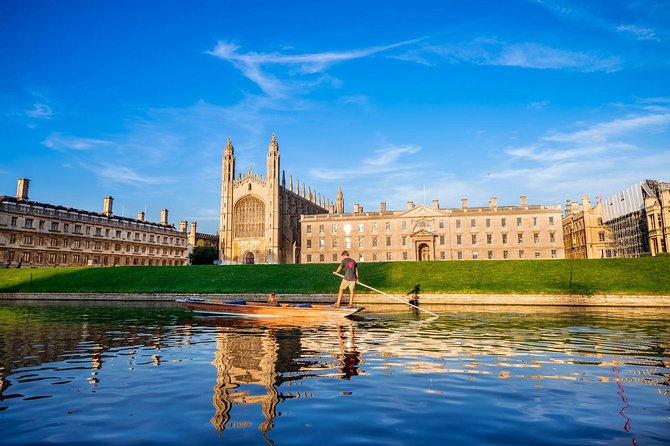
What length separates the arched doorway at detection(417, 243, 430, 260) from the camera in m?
81.8

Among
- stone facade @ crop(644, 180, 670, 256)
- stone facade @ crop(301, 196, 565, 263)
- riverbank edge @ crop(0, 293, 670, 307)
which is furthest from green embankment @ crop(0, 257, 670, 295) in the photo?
stone facade @ crop(644, 180, 670, 256)

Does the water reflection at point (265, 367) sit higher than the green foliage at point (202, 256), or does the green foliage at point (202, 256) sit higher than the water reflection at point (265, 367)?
the green foliage at point (202, 256)

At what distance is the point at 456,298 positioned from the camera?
35.0 metres

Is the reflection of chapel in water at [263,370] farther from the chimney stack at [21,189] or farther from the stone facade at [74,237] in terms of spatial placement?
the chimney stack at [21,189]

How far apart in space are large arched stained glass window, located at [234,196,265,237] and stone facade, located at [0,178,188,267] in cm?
2057

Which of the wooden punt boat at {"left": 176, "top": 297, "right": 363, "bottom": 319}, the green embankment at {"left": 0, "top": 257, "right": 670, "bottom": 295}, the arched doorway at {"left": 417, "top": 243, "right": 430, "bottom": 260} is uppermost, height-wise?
the arched doorway at {"left": 417, "top": 243, "right": 430, "bottom": 260}

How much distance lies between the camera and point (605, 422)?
581 cm

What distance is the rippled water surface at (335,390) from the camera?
18.0ft

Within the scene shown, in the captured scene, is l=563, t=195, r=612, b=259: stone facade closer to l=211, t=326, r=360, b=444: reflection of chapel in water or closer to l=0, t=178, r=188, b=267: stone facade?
l=211, t=326, r=360, b=444: reflection of chapel in water

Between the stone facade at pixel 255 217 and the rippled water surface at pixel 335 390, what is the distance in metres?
77.0

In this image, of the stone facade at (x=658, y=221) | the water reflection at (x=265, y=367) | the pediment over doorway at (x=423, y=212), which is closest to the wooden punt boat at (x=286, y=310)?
the water reflection at (x=265, y=367)

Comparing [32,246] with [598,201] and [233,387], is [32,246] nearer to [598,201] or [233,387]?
[233,387]

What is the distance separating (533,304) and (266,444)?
32801mm

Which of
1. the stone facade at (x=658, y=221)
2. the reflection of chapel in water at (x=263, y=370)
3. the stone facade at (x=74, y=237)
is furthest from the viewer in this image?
the stone facade at (x=658, y=221)
